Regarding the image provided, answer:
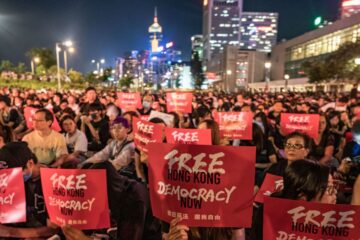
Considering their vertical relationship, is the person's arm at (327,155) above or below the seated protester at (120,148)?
below

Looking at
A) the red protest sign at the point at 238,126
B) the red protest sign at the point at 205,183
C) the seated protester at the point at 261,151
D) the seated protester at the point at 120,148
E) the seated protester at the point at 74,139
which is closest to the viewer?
the red protest sign at the point at 205,183

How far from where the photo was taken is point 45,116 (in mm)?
5781

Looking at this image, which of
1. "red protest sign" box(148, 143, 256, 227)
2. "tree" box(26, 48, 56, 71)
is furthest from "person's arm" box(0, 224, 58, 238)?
"tree" box(26, 48, 56, 71)

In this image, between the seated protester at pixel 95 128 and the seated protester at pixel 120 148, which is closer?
the seated protester at pixel 120 148

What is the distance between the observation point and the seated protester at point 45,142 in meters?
5.62

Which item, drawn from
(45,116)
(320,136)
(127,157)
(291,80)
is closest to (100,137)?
(45,116)

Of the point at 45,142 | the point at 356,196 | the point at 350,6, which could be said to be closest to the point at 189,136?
the point at 45,142

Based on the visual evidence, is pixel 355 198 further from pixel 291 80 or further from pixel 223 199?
pixel 291 80

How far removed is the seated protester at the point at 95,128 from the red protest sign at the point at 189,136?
2513mm

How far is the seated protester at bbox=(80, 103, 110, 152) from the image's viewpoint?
809 centimetres

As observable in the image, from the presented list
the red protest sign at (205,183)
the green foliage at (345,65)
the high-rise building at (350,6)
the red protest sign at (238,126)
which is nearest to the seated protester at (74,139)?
Answer: the red protest sign at (238,126)

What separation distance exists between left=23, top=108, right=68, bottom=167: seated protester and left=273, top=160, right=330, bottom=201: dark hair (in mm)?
3859

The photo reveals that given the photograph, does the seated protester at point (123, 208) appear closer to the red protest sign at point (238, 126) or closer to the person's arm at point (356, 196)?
Result: the person's arm at point (356, 196)

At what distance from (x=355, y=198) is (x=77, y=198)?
260cm
